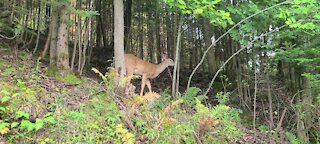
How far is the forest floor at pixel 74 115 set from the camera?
15.3ft

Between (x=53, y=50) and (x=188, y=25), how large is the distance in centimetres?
804

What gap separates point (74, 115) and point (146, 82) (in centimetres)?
501

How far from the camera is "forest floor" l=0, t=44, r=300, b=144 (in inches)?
184

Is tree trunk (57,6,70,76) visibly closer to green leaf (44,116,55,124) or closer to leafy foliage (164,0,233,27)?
leafy foliage (164,0,233,27)

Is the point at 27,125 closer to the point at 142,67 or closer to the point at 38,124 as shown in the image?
the point at 38,124

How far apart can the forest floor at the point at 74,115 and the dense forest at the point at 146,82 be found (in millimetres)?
18

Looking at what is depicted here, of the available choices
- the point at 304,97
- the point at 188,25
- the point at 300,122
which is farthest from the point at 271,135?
the point at 188,25

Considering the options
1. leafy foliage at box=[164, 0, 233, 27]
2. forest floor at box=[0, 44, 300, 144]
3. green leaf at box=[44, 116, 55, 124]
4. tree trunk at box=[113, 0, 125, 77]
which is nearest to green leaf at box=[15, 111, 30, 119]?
forest floor at box=[0, 44, 300, 144]


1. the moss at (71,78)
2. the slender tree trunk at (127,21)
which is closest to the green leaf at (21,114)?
the moss at (71,78)

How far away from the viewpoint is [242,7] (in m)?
8.37

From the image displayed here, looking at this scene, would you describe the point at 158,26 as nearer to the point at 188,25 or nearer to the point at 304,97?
the point at 188,25

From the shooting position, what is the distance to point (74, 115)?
199 inches

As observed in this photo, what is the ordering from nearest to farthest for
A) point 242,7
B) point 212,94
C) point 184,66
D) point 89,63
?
point 242,7 < point 89,63 < point 212,94 < point 184,66

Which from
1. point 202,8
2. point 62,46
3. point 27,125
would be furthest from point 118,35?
point 27,125
